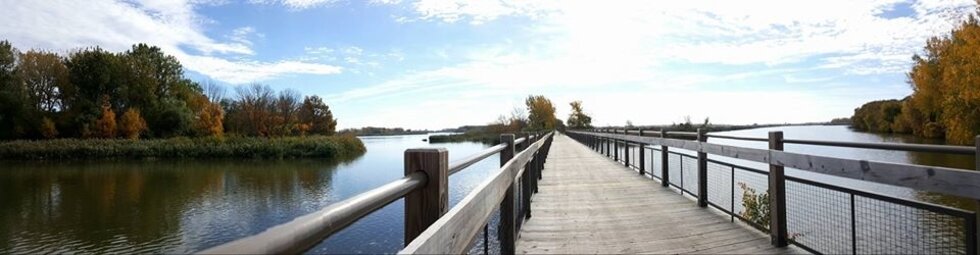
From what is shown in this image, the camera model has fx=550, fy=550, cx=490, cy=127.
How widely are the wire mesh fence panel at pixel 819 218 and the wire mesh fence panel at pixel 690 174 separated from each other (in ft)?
4.30

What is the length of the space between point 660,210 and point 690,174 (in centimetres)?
172

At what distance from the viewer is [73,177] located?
102 feet

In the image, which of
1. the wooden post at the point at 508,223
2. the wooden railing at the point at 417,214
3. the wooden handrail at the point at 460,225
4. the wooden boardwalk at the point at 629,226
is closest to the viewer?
the wooden railing at the point at 417,214

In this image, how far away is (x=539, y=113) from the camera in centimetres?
7419

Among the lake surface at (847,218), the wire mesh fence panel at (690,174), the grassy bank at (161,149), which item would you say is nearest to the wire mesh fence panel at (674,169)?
the lake surface at (847,218)

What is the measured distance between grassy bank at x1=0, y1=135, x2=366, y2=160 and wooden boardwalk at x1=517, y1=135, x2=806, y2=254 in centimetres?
4238

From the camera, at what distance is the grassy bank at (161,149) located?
4606 cm

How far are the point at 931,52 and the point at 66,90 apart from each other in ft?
239

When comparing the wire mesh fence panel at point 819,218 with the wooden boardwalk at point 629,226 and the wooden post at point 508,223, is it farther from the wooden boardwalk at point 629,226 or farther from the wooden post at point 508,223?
the wooden post at point 508,223

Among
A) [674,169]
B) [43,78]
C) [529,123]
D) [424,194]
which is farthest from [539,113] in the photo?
[424,194]

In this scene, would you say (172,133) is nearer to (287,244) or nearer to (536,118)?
(536,118)

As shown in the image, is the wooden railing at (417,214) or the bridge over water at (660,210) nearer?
the wooden railing at (417,214)

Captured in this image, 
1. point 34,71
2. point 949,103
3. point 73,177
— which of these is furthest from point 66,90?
point 949,103

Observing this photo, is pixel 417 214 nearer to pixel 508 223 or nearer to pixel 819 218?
pixel 508 223
